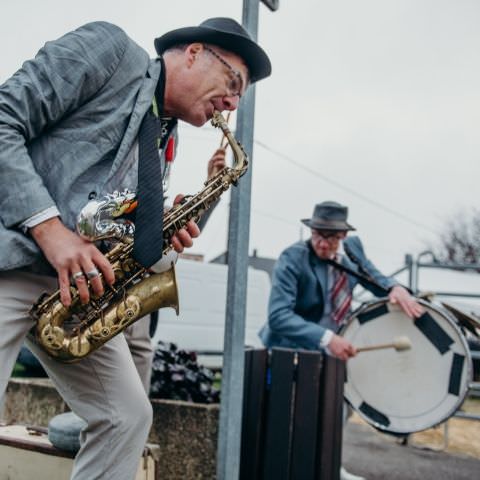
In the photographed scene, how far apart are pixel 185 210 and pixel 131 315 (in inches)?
19.1

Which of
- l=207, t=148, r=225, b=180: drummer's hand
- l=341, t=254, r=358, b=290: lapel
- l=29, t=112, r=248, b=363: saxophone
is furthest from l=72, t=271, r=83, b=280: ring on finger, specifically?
l=341, t=254, r=358, b=290: lapel

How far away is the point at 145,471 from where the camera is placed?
2.54m

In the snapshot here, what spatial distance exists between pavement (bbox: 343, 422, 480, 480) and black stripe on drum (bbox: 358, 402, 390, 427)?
90 centimetres

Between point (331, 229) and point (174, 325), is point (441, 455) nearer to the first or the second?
point (331, 229)

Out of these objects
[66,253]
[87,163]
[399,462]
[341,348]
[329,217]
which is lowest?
[399,462]

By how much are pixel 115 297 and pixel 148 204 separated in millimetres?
457

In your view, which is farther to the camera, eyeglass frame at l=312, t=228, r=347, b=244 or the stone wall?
eyeglass frame at l=312, t=228, r=347, b=244

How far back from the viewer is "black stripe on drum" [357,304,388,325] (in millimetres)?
3898

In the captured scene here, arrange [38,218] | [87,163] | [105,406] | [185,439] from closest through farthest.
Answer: [38,218]
[87,163]
[105,406]
[185,439]

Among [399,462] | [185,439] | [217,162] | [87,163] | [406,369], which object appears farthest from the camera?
[399,462]

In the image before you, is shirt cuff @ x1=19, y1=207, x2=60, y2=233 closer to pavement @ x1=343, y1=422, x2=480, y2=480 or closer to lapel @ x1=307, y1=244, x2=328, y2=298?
lapel @ x1=307, y1=244, x2=328, y2=298

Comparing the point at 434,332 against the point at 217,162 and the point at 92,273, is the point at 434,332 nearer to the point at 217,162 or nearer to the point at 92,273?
the point at 217,162

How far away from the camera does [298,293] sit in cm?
432

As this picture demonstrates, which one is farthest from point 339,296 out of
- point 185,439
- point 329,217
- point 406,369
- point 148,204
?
point 148,204
